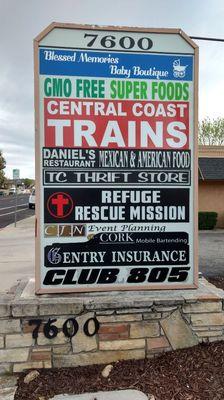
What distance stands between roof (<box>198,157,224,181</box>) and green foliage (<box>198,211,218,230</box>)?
1.69 metres

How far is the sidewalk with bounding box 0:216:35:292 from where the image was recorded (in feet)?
27.4

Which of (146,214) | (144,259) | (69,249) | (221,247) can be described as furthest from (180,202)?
(221,247)

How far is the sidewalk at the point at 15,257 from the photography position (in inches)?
329

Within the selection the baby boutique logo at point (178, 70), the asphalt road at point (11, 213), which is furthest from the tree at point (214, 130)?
the baby boutique logo at point (178, 70)

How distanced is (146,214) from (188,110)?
1.26 m

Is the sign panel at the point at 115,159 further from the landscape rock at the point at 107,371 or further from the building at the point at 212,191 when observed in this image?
the building at the point at 212,191

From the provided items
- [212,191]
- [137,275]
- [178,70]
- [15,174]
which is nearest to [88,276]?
[137,275]

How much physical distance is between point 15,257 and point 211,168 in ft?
40.1

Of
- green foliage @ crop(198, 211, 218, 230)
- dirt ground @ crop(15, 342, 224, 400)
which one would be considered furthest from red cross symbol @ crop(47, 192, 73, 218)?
green foliage @ crop(198, 211, 218, 230)

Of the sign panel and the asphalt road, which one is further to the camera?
the asphalt road

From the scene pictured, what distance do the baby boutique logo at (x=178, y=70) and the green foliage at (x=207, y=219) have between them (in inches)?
606

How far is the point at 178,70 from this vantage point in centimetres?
447

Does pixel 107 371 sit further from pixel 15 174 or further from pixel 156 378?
pixel 15 174

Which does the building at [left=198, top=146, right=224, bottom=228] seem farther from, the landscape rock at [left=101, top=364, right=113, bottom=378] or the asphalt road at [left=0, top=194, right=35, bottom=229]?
the landscape rock at [left=101, top=364, right=113, bottom=378]
